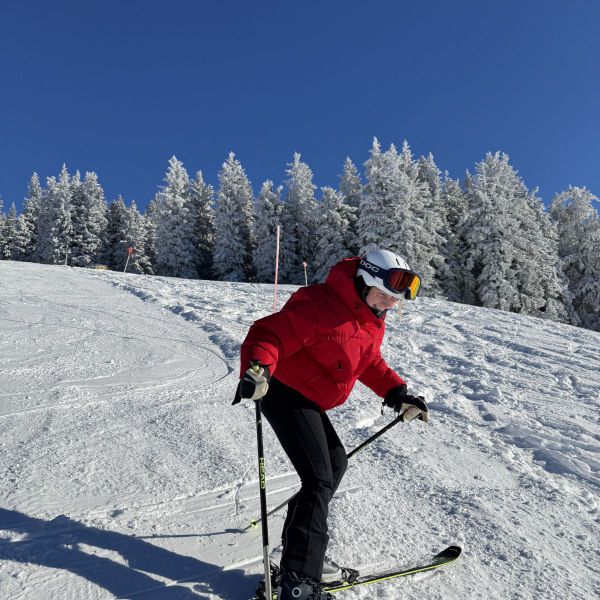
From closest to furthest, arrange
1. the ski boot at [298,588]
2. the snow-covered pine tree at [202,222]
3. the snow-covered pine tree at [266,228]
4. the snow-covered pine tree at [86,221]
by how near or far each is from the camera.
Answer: the ski boot at [298,588]
the snow-covered pine tree at [266,228]
the snow-covered pine tree at [202,222]
the snow-covered pine tree at [86,221]

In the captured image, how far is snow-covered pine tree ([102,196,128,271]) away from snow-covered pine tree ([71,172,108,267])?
137 cm

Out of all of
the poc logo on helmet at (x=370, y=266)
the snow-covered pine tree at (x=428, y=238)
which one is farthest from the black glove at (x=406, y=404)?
the snow-covered pine tree at (x=428, y=238)

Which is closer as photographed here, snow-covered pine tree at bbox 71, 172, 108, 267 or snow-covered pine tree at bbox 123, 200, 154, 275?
snow-covered pine tree at bbox 123, 200, 154, 275

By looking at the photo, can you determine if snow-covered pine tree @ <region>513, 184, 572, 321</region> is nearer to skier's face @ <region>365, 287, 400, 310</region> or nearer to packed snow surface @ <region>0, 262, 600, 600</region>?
packed snow surface @ <region>0, 262, 600, 600</region>

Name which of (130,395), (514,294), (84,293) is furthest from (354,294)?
(514,294)

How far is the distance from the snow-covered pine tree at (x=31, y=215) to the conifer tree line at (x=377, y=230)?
174 inches

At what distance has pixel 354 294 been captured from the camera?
106 inches

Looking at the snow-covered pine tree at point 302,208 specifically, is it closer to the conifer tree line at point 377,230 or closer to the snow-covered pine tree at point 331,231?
the conifer tree line at point 377,230

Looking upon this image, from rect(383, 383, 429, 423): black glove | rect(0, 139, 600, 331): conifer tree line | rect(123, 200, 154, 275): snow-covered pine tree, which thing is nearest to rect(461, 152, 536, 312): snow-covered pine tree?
rect(0, 139, 600, 331): conifer tree line

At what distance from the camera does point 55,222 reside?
47.1 metres

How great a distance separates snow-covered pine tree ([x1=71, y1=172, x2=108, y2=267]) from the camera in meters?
47.0

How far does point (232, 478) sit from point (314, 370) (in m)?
1.60

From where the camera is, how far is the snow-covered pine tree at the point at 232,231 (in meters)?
38.6

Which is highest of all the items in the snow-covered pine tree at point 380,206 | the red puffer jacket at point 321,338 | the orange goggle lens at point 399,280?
the snow-covered pine tree at point 380,206
